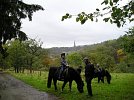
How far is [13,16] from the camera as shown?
24.6 metres

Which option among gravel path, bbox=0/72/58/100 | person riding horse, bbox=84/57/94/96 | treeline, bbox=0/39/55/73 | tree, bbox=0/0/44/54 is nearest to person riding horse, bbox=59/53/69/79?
gravel path, bbox=0/72/58/100

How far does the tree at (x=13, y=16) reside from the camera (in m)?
23.2

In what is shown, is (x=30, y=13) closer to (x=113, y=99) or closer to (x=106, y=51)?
(x=113, y=99)

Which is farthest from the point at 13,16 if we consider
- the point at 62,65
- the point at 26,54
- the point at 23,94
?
the point at 26,54

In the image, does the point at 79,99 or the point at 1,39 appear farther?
the point at 1,39

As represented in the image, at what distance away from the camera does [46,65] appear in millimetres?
110125

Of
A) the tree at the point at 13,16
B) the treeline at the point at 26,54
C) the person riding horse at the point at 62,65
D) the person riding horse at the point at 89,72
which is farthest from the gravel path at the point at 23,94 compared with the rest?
the treeline at the point at 26,54

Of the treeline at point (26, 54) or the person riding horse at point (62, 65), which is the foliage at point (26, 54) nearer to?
the treeline at point (26, 54)

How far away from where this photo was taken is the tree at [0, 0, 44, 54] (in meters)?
23.2

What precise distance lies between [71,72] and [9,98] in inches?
197

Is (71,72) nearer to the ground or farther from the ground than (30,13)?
nearer to the ground

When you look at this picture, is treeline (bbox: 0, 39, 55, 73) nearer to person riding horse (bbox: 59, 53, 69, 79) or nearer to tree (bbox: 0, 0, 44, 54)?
tree (bbox: 0, 0, 44, 54)

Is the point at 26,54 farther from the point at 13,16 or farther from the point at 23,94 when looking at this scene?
the point at 23,94

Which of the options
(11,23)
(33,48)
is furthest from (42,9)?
(33,48)
